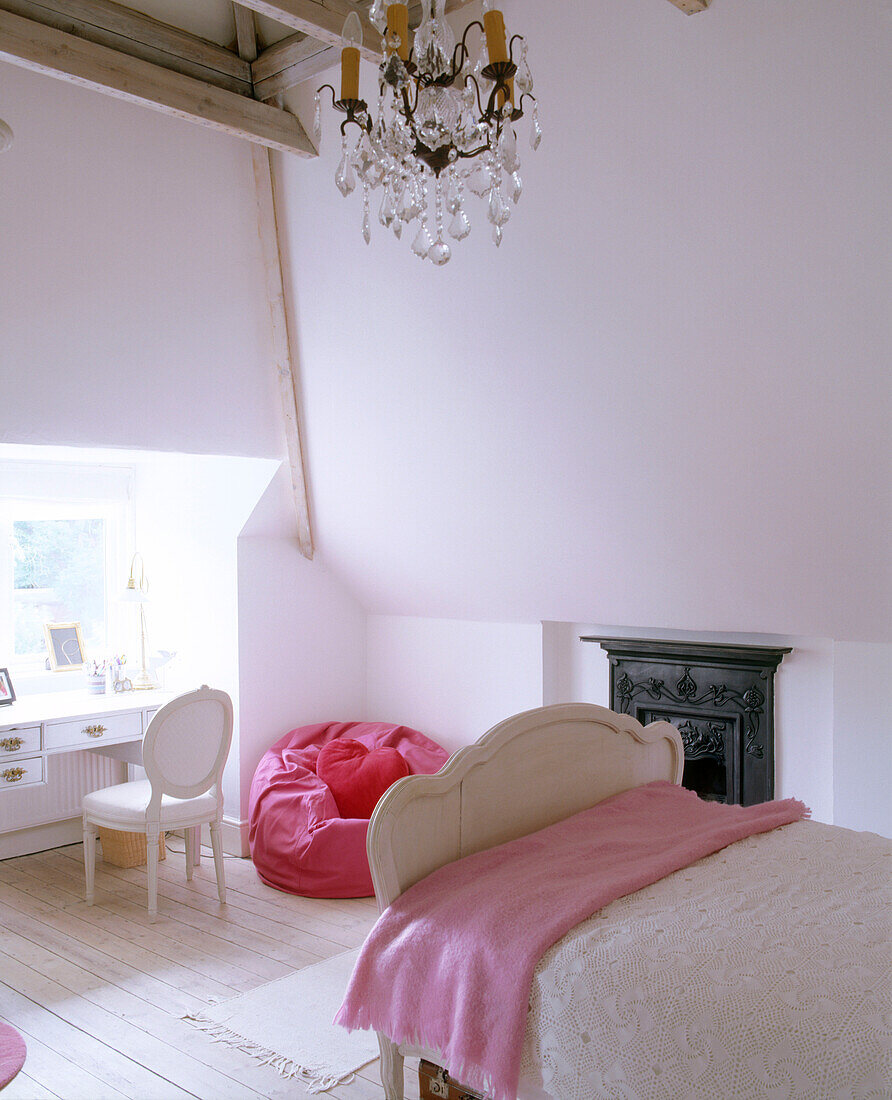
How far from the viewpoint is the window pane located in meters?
4.97

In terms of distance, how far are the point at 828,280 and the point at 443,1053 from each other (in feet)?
7.42

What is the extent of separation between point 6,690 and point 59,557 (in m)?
0.87

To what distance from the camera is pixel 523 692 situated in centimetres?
488

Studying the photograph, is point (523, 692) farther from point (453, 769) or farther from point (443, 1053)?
point (443, 1053)

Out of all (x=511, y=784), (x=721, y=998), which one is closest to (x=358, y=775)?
(x=511, y=784)

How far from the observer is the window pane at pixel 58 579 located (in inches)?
196

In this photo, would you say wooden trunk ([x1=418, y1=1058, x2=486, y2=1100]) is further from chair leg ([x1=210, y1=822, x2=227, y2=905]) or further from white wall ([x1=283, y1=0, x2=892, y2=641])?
white wall ([x1=283, y1=0, x2=892, y2=641])

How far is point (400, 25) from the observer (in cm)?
186

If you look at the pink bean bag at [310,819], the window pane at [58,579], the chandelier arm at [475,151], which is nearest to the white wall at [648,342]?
the pink bean bag at [310,819]

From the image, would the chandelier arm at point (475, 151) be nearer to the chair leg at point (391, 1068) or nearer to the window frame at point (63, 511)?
the chair leg at point (391, 1068)

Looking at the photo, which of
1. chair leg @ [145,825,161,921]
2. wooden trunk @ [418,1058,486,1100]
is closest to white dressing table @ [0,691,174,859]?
chair leg @ [145,825,161,921]

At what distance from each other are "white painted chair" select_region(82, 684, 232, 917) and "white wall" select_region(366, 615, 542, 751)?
4.51 ft

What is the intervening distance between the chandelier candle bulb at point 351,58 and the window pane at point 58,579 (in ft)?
12.1

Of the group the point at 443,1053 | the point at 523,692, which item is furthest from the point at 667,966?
the point at 523,692
